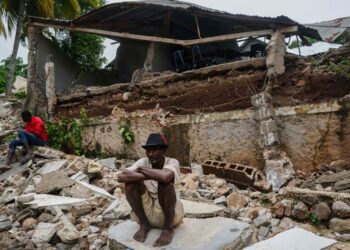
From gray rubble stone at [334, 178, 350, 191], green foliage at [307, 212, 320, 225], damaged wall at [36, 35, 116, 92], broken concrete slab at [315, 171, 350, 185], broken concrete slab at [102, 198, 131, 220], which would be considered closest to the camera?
green foliage at [307, 212, 320, 225]

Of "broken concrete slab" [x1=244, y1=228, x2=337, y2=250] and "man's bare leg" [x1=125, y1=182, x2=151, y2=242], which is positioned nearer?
"broken concrete slab" [x1=244, y1=228, x2=337, y2=250]

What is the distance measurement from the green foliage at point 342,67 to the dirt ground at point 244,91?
0.08 m

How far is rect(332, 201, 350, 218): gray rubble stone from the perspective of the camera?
4289mm

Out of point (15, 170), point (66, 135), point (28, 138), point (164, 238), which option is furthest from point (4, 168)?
point (164, 238)

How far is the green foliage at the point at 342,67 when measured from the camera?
Result: 629cm

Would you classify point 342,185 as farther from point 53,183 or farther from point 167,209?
point 53,183

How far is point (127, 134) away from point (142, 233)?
4221 mm

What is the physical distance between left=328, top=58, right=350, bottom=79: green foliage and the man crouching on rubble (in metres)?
4.09

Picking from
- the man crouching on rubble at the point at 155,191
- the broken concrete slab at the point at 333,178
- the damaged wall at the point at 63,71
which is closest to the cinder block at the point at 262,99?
the broken concrete slab at the point at 333,178

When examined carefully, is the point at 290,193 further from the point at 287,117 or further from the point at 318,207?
the point at 287,117

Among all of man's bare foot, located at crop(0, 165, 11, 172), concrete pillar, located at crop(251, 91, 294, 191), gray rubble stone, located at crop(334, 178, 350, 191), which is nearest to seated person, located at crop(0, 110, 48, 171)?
man's bare foot, located at crop(0, 165, 11, 172)

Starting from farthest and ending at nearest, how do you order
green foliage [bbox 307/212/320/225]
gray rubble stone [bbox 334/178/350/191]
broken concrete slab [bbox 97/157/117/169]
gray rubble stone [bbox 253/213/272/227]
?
broken concrete slab [bbox 97/157/117/169] < gray rubble stone [bbox 334/178/350/191] < green foliage [bbox 307/212/320/225] < gray rubble stone [bbox 253/213/272/227]

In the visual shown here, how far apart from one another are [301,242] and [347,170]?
2.50 metres

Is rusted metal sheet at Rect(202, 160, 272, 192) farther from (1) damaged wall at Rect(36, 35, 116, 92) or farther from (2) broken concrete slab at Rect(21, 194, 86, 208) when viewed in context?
(1) damaged wall at Rect(36, 35, 116, 92)
